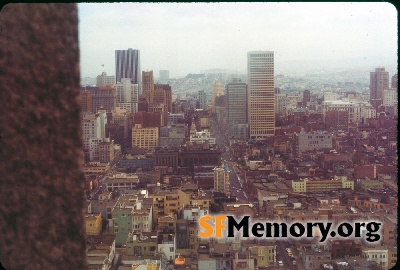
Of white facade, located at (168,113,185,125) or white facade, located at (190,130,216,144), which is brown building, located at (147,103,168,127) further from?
white facade, located at (190,130,216,144)

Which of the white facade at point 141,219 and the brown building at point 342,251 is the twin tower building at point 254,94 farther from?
the brown building at point 342,251

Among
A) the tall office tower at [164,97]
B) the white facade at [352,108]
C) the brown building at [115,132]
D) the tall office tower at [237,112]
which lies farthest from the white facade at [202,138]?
the white facade at [352,108]

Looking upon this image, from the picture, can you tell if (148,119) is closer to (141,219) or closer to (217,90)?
(217,90)

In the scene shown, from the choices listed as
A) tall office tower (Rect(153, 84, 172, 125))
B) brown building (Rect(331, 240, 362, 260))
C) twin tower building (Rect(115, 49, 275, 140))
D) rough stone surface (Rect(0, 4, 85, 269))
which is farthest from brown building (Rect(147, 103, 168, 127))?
rough stone surface (Rect(0, 4, 85, 269))

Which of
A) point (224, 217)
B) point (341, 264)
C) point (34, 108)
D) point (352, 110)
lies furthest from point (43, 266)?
point (352, 110)

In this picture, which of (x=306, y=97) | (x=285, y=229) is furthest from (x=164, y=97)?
(x=285, y=229)

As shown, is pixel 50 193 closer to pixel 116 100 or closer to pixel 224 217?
pixel 224 217
